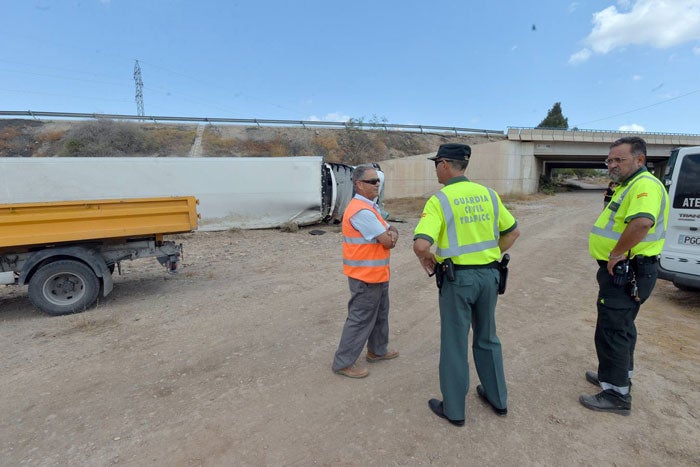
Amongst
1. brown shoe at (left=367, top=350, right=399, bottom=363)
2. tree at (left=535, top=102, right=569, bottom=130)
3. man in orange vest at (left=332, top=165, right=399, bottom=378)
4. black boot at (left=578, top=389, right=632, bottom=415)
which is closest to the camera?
black boot at (left=578, top=389, right=632, bottom=415)

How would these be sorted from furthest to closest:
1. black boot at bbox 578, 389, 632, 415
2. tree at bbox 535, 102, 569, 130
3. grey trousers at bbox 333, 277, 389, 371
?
tree at bbox 535, 102, 569, 130 → grey trousers at bbox 333, 277, 389, 371 → black boot at bbox 578, 389, 632, 415

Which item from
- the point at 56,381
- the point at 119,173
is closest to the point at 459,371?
the point at 56,381

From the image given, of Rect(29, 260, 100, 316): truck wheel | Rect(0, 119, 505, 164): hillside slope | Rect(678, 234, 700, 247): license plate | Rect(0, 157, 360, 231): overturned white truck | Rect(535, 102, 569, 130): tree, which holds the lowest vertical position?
Rect(29, 260, 100, 316): truck wheel

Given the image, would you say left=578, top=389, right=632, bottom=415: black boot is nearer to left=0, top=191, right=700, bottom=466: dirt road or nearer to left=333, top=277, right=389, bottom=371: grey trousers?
left=0, top=191, right=700, bottom=466: dirt road

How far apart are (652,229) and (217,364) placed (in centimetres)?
369

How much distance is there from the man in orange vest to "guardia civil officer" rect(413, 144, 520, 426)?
0.60 m

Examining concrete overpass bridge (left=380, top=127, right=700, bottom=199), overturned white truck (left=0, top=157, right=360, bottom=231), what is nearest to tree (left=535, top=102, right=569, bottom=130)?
concrete overpass bridge (left=380, top=127, right=700, bottom=199)

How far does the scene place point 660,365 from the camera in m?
3.39

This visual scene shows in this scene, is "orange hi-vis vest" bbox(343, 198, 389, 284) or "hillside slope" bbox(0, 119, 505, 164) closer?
"orange hi-vis vest" bbox(343, 198, 389, 284)

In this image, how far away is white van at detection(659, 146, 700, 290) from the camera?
4.77 m

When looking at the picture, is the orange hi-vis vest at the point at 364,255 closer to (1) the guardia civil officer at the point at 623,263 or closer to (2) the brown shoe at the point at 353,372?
(2) the brown shoe at the point at 353,372

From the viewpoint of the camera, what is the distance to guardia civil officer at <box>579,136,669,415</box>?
8.50 ft

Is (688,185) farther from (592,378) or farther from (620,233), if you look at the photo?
(592,378)

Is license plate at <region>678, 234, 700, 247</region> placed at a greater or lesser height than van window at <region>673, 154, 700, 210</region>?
lesser
